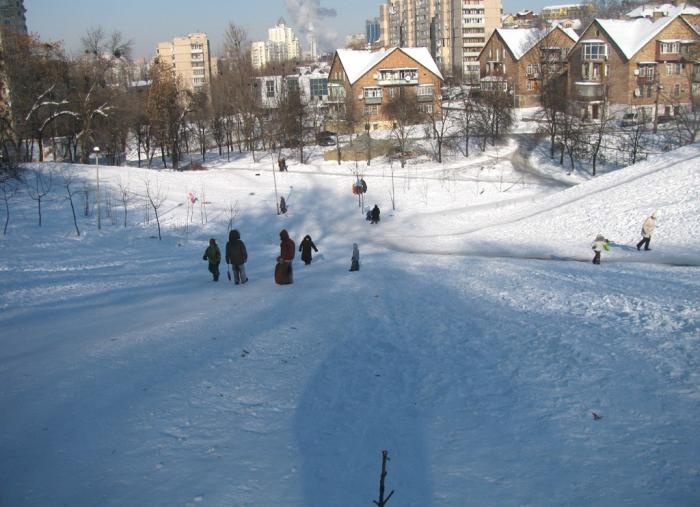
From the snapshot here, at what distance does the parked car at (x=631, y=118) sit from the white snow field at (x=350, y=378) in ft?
107

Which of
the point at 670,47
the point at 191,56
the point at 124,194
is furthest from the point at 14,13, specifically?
the point at 670,47

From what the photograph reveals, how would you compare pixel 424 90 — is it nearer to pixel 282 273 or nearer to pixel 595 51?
pixel 595 51

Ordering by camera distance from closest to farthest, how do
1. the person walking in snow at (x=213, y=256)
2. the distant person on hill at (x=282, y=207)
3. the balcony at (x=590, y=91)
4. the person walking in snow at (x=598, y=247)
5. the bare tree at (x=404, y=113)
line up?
the person walking in snow at (x=213, y=256), the person walking in snow at (x=598, y=247), the distant person on hill at (x=282, y=207), the bare tree at (x=404, y=113), the balcony at (x=590, y=91)

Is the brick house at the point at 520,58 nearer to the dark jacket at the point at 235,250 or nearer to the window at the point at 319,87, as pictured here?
the window at the point at 319,87

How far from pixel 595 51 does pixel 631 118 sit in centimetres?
973

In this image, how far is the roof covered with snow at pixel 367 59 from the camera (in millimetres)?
60438

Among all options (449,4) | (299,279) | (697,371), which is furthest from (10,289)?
(449,4)

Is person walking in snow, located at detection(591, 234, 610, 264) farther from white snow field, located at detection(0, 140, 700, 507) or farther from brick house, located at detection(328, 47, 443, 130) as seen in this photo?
brick house, located at detection(328, 47, 443, 130)

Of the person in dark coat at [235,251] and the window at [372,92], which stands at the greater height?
the window at [372,92]

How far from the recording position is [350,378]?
9344mm

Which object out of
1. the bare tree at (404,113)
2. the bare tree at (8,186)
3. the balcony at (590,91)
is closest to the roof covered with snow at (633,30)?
the balcony at (590,91)

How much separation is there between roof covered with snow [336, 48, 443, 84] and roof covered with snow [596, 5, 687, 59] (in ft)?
54.5

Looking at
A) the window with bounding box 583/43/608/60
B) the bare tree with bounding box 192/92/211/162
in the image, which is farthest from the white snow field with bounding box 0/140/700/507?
the window with bounding box 583/43/608/60

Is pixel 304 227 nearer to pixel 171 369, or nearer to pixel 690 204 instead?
pixel 690 204
